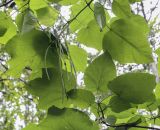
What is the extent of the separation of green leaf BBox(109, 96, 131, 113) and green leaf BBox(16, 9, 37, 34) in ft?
0.34

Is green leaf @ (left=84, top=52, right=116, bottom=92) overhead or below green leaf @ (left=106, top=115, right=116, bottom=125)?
overhead

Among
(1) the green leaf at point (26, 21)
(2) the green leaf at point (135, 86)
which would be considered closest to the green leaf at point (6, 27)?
(1) the green leaf at point (26, 21)

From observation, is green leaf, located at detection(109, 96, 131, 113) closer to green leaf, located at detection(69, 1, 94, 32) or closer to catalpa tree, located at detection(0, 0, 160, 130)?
catalpa tree, located at detection(0, 0, 160, 130)

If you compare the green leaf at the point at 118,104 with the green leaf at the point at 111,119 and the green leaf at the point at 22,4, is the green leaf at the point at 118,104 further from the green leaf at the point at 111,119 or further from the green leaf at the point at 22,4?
the green leaf at the point at 22,4

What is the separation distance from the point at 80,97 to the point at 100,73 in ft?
0.10

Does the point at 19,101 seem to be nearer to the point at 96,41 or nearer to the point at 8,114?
the point at 8,114

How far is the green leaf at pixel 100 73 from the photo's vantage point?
0.31 metres

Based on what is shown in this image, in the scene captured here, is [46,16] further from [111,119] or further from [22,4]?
[111,119]

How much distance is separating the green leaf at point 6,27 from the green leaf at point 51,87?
72 mm

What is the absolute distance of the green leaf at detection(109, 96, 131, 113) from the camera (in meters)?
0.31

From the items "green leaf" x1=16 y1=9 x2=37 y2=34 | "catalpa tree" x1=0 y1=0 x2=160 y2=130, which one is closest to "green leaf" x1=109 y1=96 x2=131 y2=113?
"catalpa tree" x1=0 y1=0 x2=160 y2=130

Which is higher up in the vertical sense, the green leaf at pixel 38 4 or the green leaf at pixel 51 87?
the green leaf at pixel 38 4

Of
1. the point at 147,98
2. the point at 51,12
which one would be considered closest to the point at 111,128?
the point at 147,98

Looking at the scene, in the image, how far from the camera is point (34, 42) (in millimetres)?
312
